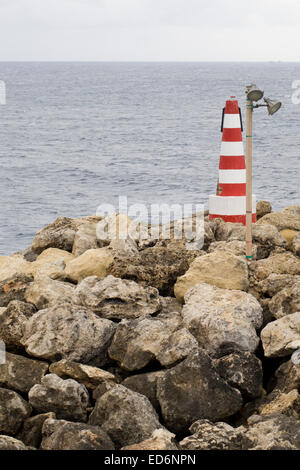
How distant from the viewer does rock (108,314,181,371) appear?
4.94m

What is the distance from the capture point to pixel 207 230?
6.94 meters

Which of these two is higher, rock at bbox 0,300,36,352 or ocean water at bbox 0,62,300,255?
rock at bbox 0,300,36,352

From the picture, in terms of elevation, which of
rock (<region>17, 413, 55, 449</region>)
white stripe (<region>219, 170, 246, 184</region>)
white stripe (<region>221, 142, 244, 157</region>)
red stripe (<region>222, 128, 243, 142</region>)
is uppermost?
red stripe (<region>222, 128, 243, 142</region>)

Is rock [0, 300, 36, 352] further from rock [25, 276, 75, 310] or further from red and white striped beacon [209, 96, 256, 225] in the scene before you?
red and white striped beacon [209, 96, 256, 225]

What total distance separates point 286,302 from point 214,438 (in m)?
1.46

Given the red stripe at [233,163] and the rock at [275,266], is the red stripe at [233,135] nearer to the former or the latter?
the red stripe at [233,163]

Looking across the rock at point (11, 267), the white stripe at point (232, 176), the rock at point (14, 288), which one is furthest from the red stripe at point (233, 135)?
the rock at point (14, 288)

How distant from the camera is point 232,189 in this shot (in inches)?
317

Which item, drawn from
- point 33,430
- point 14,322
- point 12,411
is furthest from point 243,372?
point 14,322

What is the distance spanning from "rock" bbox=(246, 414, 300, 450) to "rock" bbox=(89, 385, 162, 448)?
0.58 meters

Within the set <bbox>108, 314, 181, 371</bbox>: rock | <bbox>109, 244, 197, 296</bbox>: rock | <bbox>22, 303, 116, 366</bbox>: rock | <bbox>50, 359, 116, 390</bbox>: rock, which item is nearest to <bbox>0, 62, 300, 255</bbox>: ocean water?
<bbox>109, 244, 197, 296</bbox>: rock

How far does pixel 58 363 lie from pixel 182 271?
147 centimetres
